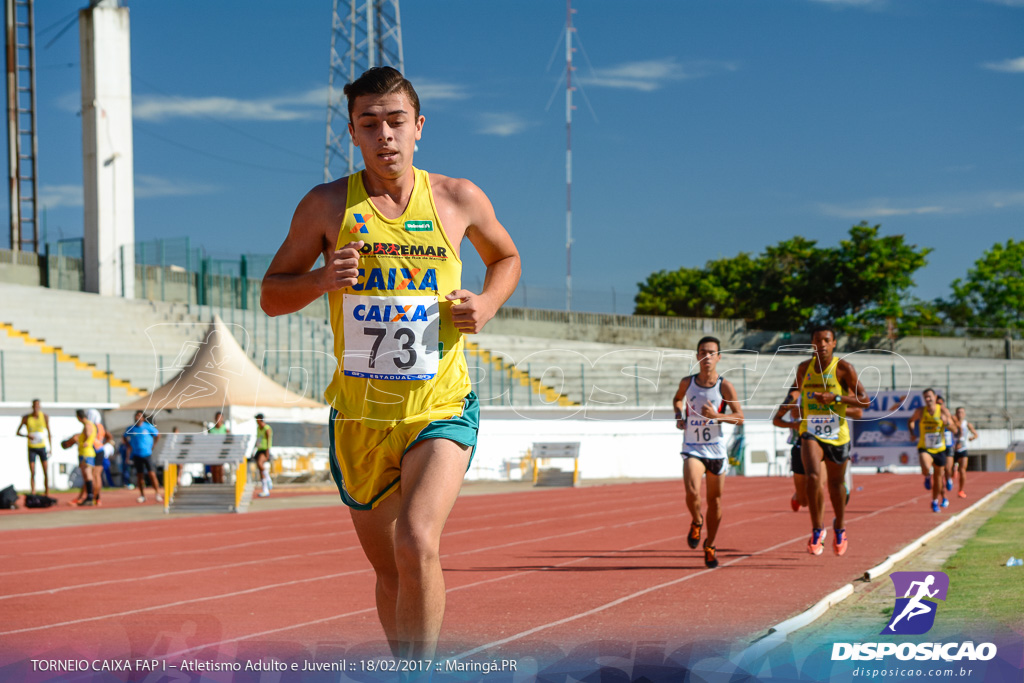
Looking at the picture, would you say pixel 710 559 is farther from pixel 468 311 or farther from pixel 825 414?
pixel 468 311

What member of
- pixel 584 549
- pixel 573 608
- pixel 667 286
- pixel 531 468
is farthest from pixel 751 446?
pixel 667 286

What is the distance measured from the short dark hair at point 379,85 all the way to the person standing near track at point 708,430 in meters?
6.05

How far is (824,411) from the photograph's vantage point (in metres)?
10.0

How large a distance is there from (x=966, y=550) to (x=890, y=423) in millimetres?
22553

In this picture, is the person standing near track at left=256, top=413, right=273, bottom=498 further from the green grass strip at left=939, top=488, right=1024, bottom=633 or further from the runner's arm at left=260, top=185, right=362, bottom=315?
the runner's arm at left=260, top=185, right=362, bottom=315

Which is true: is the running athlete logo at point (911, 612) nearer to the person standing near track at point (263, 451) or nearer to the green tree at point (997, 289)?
the person standing near track at point (263, 451)

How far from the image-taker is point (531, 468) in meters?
33.1

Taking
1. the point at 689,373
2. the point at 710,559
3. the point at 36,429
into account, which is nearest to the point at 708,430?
the point at 710,559

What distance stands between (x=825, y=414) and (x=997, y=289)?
61.8 metres

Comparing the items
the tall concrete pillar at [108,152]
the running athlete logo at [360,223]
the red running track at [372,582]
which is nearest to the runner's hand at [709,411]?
the red running track at [372,582]

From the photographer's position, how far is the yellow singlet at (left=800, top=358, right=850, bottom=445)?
32.8 ft

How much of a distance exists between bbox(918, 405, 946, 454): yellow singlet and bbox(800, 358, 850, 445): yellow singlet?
758cm

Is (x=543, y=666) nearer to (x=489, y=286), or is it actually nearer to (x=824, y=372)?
(x=489, y=286)

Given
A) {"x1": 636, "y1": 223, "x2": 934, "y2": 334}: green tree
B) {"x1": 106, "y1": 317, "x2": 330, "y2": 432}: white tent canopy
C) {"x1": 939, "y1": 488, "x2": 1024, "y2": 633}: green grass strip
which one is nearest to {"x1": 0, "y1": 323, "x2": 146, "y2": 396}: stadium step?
{"x1": 106, "y1": 317, "x2": 330, "y2": 432}: white tent canopy
